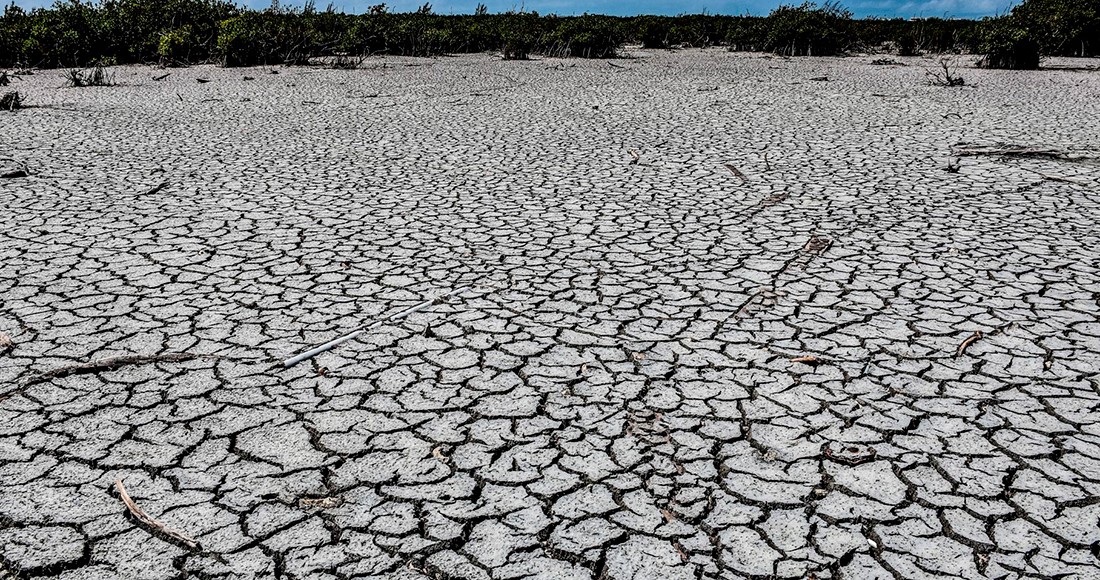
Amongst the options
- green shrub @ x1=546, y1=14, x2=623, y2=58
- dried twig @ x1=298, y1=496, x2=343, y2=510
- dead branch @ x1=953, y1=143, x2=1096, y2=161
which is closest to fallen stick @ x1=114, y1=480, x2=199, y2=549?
dried twig @ x1=298, y1=496, x2=343, y2=510

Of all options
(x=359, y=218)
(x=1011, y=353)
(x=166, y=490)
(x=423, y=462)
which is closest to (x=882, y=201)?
(x=1011, y=353)

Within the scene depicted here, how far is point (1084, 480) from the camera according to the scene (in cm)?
263

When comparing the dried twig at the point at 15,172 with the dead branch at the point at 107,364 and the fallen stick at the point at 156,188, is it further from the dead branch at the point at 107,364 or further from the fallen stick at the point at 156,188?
the dead branch at the point at 107,364

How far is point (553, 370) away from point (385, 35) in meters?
21.0

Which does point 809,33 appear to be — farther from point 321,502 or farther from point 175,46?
point 321,502

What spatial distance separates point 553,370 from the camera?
3391 mm

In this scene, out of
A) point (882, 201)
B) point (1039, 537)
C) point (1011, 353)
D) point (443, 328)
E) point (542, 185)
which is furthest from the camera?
point (542, 185)

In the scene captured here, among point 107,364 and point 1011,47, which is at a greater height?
point 1011,47

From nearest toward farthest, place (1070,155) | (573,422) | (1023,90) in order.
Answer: (573,422) → (1070,155) → (1023,90)

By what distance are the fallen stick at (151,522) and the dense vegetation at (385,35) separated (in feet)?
59.5

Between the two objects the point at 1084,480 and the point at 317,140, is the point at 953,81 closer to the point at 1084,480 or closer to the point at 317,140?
the point at 317,140

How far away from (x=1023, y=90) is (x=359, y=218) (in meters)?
12.0

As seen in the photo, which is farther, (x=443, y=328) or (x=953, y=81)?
(x=953, y=81)

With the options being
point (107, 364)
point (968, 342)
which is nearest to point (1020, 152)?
point (968, 342)
